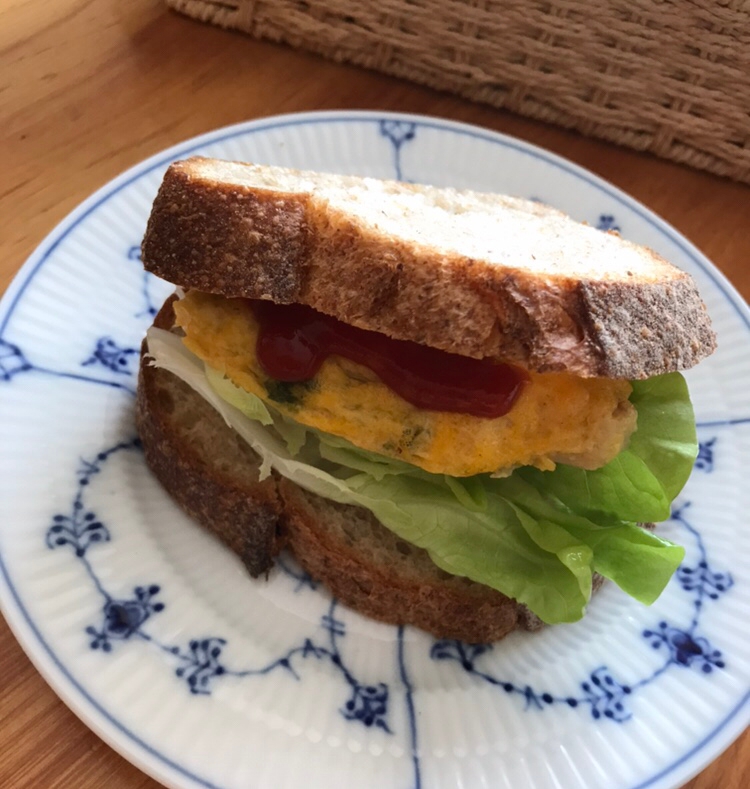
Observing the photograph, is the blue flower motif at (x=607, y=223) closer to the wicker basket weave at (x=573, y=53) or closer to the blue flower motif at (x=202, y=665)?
the wicker basket weave at (x=573, y=53)

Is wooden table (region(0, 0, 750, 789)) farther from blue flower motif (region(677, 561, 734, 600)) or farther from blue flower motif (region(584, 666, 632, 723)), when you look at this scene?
blue flower motif (region(584, 666, 632, 723))

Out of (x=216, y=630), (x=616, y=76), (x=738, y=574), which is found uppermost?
(x=616, y=76)

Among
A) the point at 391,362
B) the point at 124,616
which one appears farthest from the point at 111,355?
the point at 391,362

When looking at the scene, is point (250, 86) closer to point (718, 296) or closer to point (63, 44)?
point (63, 44)

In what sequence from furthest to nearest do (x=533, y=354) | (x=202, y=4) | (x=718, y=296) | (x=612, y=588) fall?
1. (x=202, y=4)
2. (x=718, y=296)
3. (x=612, y=588)
4. (x=533, y=354)

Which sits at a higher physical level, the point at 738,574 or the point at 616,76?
the point at 616,76

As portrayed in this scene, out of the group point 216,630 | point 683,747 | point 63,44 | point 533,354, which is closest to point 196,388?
point 216,630

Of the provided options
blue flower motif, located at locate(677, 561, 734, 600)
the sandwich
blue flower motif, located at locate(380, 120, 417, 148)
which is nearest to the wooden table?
blue flower motif, located at locate(380, 120, 417, 148)
